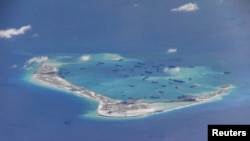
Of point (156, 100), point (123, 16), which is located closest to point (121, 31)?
point (123, 16)

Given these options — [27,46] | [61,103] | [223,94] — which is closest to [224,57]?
[223,94]

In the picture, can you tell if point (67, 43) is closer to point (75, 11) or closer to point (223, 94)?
point (75, 11)

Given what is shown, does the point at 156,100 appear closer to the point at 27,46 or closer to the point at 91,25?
the point at 91,25

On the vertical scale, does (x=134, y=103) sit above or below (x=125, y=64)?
below

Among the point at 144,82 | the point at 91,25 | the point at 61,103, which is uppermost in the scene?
the point at 91,25

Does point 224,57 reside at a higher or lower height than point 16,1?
lower

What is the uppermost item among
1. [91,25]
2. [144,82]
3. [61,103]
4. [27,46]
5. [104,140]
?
[91,25]
